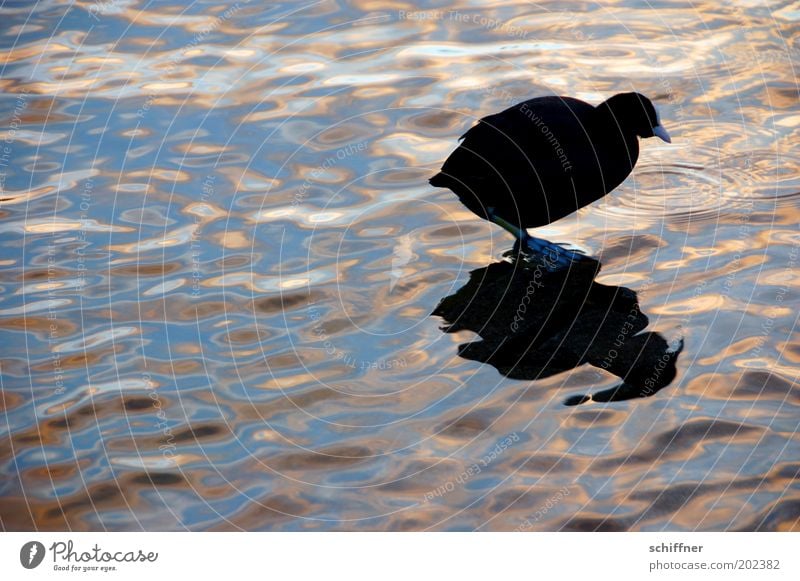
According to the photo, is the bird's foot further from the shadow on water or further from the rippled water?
the rippled water

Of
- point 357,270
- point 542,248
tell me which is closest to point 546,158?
point 542,248

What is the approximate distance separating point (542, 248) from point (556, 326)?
3.11 feet

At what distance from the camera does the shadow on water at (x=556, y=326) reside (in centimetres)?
619

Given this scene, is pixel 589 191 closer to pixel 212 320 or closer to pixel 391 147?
pixel 391 147

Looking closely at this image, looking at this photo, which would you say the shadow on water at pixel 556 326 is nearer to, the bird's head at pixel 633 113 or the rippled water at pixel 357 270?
the rippled water at pixel 357 270

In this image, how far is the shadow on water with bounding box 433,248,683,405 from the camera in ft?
20.3

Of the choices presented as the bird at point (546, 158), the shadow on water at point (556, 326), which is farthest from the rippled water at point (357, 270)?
the bird at point (546, 158)

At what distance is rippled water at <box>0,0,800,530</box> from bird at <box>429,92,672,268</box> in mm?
438

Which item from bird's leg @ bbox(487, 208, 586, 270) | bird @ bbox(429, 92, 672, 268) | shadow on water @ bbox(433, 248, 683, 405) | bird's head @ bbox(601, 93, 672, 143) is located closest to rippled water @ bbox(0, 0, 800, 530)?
shadow on water @ bbox(433, 248, 683, 405)

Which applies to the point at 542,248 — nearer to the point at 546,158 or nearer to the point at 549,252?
Answer: the point at 549,252

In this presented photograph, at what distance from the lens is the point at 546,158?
23.0ft

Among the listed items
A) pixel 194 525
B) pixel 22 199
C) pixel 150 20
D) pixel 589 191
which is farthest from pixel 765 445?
pixel 150 20

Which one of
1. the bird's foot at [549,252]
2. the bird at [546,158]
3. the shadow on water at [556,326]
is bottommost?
the shadow on water at [556,326]

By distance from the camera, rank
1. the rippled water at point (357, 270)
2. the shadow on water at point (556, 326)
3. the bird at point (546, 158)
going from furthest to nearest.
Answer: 1. the bird at point (546, 158)
2. the shadow on water at point (556, 326)
3. the rippled water at point (357, 270)
